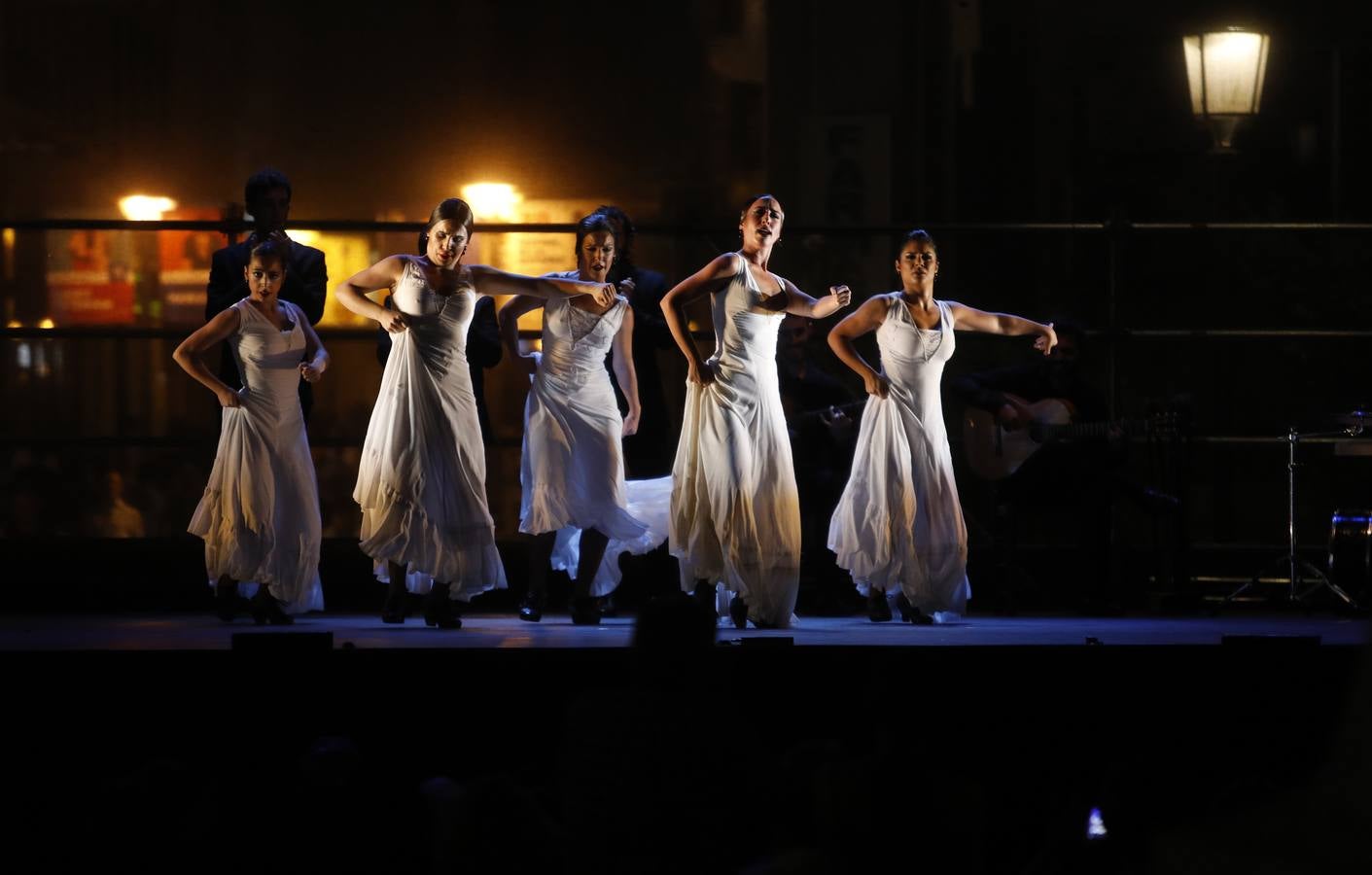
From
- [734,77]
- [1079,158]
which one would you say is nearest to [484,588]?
[734,77]

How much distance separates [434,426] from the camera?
7.63 metres

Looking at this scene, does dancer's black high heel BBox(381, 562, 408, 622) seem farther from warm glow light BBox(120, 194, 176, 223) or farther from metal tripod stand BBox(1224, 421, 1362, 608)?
metal tripod stand BBox(1224, 421, 1362, 608)

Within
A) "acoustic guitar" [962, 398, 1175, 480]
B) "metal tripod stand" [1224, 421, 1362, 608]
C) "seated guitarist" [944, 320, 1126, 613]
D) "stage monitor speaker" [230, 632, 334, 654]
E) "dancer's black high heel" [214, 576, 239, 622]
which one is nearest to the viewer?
"stage monitor speaker" [230, 632, 334, 654]

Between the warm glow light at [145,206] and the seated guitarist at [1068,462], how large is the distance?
15.5 feet

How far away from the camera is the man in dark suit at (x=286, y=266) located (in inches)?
315

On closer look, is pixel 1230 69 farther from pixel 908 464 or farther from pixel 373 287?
pixel 373 287

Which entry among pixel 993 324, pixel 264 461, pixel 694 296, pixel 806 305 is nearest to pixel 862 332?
pixel 806 305

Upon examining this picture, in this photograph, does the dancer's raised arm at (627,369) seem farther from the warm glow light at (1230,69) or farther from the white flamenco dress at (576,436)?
the warm glow light at (1230,69)

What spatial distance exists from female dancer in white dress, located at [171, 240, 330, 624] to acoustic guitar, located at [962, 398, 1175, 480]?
11.2ft

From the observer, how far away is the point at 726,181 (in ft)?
34.1

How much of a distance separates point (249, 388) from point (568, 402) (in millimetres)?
1412

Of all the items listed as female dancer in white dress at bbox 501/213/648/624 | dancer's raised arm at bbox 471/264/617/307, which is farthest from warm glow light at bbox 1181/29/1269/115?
dancer's raised arm at bbox 471/264/617/307

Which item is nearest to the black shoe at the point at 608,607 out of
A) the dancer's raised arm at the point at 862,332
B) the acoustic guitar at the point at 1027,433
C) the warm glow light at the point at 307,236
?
the dancer's raised arm at the point at 862,332

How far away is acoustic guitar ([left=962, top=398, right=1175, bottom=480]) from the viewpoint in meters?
8.80
